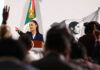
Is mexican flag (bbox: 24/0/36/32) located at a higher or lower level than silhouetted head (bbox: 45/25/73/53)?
higher

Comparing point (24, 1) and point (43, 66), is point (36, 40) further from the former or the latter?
point (43, 66)

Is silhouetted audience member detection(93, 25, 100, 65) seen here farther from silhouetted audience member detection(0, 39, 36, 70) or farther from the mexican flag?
the mexican flag

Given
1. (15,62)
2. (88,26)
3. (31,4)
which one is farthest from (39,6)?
(15,62)

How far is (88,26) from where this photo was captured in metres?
3.35

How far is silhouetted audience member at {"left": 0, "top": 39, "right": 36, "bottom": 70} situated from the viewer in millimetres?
1444

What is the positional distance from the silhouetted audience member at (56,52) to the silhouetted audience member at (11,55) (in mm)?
261

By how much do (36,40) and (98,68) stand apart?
299 cm

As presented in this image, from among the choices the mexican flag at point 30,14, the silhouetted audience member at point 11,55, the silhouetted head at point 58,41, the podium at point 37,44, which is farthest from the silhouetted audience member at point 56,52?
the mexican flag at point 30,14

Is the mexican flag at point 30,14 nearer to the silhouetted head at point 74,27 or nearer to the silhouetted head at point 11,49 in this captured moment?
the silhouetted head at point 74,27

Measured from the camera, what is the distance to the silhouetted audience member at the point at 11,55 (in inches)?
56.9

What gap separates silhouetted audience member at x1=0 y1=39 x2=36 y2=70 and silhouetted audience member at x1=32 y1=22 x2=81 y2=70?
0.86 feet

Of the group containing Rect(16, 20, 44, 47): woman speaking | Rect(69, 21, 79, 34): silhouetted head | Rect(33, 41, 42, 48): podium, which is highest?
Rect(69, 21, 79, 34): silhouetted head

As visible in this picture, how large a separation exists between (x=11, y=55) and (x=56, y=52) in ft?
1.30

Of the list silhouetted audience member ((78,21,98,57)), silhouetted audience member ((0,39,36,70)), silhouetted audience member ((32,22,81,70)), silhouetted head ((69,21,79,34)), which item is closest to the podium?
silhouetted head ((69,21,79,34))
